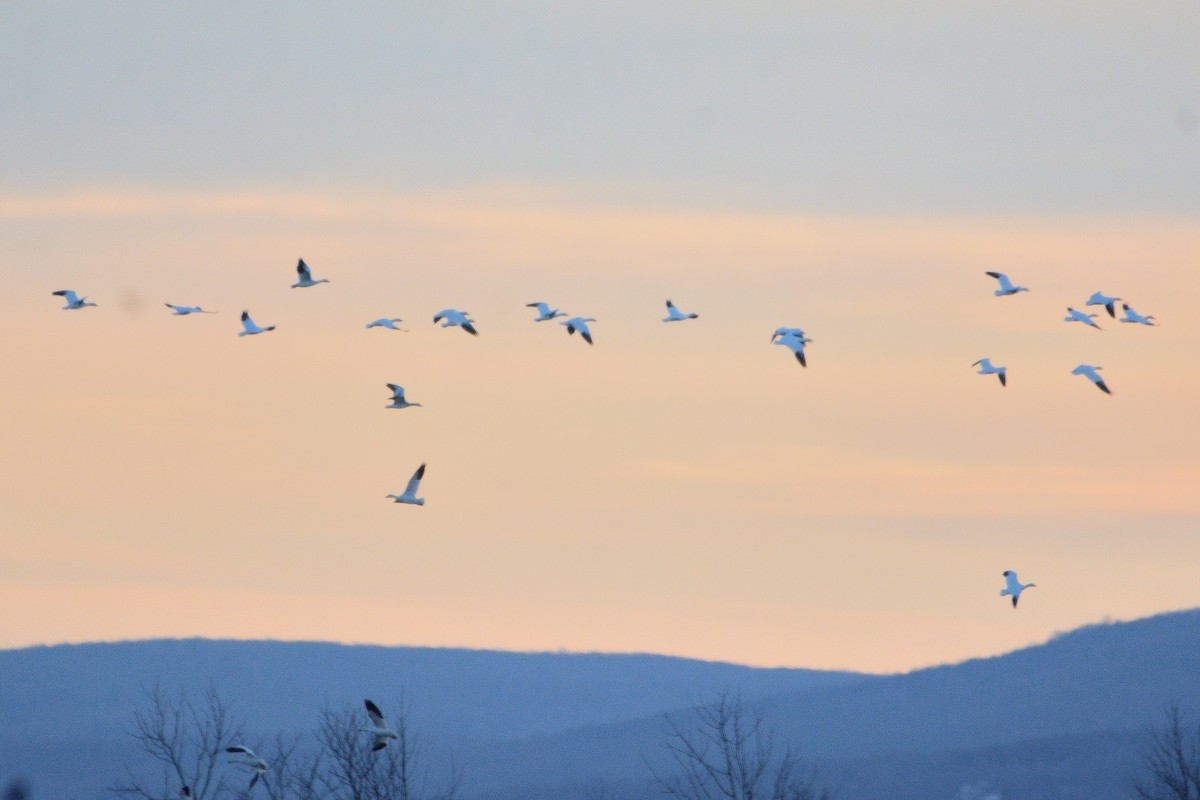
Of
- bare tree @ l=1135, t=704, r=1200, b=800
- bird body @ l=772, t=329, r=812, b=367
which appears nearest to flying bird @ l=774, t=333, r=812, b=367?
bird body @ l=772, t=329, r=812, b=367

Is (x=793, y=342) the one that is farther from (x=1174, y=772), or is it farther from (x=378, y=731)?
(x=1174, y=772)

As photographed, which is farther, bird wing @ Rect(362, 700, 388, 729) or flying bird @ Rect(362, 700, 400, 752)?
bird wing @ Rect(362, 700, 388, 729)

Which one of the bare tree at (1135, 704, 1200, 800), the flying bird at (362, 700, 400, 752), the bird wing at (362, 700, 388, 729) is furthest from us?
the bare tree at (1135, 704, 1200, 800)

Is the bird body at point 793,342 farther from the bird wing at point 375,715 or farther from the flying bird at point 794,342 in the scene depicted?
the bird wing at point 375,715

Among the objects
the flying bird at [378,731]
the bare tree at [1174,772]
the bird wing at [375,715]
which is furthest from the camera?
the bare tree at [1174,772]

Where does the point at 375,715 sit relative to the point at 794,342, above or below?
below

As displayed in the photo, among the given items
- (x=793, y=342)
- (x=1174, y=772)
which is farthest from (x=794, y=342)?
(x=1174, y=772)

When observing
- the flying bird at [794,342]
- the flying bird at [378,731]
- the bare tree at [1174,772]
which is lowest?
the flying bird at [378,731]

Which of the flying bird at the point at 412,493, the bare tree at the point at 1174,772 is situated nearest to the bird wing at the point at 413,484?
the flying bird at the point at 412,493

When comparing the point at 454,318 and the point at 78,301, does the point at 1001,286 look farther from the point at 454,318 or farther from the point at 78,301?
the point at 78,301

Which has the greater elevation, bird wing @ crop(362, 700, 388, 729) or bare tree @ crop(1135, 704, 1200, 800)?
bare tree @ crop(1135, 704, 1200, 800)

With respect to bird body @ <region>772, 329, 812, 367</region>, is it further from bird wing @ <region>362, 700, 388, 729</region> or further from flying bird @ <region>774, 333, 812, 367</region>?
bird wing @ <region>362, 700, 388, 729</region>

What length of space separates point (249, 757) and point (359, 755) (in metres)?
17.8

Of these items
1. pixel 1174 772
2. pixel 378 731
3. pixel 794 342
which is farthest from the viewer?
pixel 1174 772
